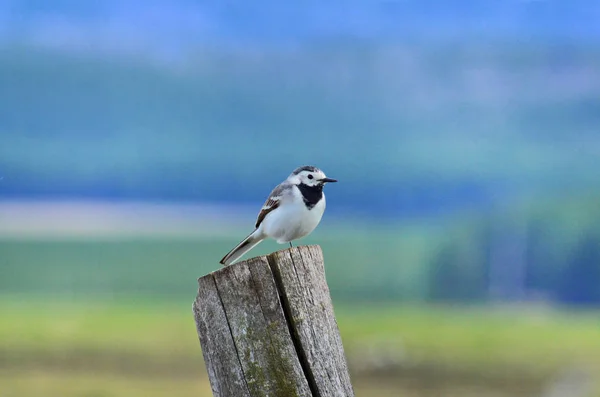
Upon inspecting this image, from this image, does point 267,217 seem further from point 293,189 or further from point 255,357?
point 255,357

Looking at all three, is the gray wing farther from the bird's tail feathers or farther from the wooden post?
the wooden post

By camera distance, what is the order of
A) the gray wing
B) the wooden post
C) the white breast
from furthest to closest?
the gray wing, the white breast, the wooden post

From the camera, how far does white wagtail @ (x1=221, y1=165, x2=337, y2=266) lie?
360 cm

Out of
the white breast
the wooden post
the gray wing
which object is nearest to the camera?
the wooden post

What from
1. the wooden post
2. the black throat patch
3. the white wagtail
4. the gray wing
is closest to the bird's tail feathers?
the white wagtail

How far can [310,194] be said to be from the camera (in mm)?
3660

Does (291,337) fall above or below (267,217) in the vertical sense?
below

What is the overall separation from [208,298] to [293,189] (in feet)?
5.87

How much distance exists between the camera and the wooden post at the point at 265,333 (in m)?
1.84

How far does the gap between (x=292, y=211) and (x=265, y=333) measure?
1750 millimetres

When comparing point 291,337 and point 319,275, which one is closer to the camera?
point 291,337

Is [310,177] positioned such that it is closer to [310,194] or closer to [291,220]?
[310,194]

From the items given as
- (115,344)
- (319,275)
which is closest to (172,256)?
(115,344)

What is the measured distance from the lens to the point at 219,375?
1.88m
